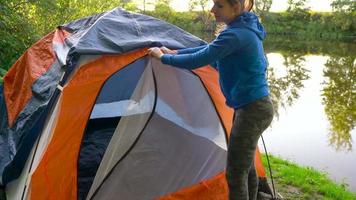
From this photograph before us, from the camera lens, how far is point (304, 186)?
4066mm

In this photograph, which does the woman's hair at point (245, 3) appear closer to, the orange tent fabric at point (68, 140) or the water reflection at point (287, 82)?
the orange tent fabric at point (68, 140)

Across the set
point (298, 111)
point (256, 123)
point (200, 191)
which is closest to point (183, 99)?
point (200, 191)

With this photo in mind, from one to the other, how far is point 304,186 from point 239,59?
2263 mm

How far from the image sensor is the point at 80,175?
3418mm

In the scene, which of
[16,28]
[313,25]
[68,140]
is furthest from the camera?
[313,25]

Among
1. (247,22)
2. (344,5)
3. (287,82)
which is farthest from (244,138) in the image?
(344,5)

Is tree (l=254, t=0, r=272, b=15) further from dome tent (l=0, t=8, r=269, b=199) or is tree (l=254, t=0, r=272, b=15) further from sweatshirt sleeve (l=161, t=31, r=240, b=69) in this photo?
sweatshirt sleeve (l=161, t=31, r=240, b=69)

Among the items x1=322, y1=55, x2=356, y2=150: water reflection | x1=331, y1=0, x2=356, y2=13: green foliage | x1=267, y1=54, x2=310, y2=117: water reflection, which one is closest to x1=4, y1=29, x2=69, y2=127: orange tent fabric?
x1=322, y1=55, x2=356, y2=150: water reflection

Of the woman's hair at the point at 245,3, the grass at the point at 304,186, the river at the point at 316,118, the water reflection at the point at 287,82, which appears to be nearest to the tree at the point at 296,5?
the water reflection at the point at 287,82

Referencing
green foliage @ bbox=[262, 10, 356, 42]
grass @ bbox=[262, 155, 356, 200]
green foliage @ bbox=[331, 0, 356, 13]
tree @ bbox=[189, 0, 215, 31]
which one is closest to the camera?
grass @ bbox=[262, 155, 356, 200]

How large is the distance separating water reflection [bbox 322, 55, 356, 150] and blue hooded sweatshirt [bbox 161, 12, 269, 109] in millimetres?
4897

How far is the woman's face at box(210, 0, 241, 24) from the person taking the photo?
7.61 feet

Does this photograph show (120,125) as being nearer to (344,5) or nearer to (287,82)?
(287,82)

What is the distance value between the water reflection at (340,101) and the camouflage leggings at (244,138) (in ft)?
15.7
